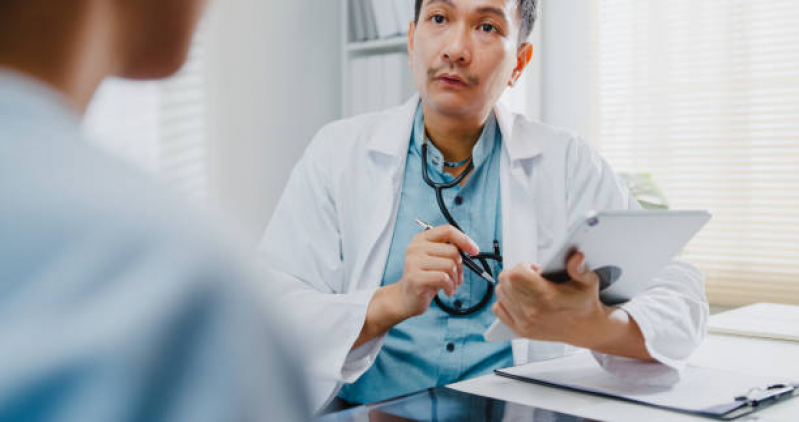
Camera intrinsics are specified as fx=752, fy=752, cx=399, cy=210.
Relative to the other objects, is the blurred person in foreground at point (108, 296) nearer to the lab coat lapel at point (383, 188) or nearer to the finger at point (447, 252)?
the finger at point (447, 252)

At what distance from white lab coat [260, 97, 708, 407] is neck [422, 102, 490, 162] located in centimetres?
5

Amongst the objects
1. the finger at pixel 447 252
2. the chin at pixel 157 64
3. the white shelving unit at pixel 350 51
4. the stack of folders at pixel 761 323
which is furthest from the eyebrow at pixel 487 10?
the chin at pixel 157 64

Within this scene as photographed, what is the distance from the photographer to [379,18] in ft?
9.67

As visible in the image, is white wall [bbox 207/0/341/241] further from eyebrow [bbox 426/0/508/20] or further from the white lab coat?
eyebrow [bbox 426/0/508/20]

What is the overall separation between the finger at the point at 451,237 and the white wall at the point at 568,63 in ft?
6.07

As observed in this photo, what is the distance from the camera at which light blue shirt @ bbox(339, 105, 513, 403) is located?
152 cm

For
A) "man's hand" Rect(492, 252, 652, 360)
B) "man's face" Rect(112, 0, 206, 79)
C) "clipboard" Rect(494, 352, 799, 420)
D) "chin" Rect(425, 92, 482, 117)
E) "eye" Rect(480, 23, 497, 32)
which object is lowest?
"clipboard" Rect(494, 352, 799, 420)

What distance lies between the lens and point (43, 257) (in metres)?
0.18

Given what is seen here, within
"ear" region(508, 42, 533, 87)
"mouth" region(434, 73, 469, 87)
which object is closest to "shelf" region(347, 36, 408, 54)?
"ear" region(508, 42, 533, 87)

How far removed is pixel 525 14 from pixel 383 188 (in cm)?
55

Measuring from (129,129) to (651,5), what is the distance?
197 cm

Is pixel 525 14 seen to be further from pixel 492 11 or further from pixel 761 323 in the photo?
pixel 761 323

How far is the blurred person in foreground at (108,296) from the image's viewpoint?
0.18 meters

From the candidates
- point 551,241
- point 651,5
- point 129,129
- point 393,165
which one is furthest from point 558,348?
point 651,5
